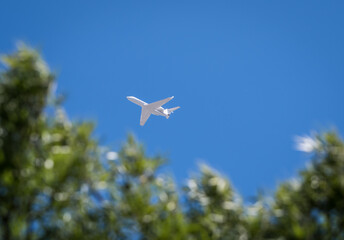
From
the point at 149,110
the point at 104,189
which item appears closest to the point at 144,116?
the point at 149,110

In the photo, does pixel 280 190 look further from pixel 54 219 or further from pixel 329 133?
pixel 54 219

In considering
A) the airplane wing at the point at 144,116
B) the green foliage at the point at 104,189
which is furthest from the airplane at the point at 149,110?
the green foliage at the point at 104,189

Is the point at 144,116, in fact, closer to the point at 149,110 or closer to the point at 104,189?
the point at 149,110

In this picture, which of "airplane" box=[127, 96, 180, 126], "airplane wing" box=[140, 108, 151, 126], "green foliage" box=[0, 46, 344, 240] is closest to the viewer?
"green foliage" box=[0, 46, 344, 240]

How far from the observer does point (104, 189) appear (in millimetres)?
12625

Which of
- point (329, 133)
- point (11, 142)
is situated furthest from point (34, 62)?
point (329, 133)

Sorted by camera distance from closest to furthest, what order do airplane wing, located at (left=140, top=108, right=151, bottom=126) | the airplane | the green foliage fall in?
the green foliage → the airplane → airplane wing, located at (left=140, top=108, right=151, bottom=126)

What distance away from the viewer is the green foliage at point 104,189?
10.9 metres

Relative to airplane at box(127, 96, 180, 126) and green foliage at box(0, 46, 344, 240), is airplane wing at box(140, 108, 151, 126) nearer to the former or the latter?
airplane at box(127, 96, 180, 126)

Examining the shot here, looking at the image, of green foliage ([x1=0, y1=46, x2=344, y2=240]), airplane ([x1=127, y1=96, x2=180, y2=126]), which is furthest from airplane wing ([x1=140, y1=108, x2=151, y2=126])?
green foliage ([x1=0, y1=46, x2=344, y2=240])

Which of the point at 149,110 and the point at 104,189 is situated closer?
the point at 104,189

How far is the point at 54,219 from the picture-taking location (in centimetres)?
1106

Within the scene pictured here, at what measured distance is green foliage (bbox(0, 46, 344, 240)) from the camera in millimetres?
Answer: 10867

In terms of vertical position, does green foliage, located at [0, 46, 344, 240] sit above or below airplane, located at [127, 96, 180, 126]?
below
